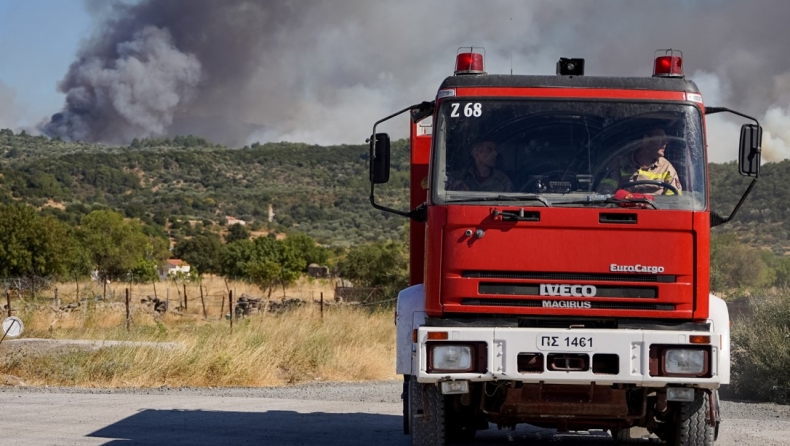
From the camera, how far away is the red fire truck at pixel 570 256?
7336 mm

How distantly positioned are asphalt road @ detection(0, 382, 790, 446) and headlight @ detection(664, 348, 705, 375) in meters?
3.13

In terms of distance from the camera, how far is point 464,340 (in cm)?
734

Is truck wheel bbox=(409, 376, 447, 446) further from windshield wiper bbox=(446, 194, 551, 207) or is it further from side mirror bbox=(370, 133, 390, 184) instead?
side mirror bbox=(370, 133, 390, 184)

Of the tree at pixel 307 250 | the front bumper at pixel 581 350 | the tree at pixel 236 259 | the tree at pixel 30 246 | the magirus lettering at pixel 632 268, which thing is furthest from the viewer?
the tree at pixel 307 250

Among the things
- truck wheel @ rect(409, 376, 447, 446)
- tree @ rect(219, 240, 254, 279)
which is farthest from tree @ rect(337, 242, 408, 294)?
truck wheel @ rect(409, 376, 447, 446)

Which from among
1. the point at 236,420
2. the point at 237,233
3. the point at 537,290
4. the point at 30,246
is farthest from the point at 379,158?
the point at 237,233

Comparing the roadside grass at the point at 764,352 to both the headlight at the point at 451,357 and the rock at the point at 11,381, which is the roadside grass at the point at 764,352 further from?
the rock at the point at 11,381

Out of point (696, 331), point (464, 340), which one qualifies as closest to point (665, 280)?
point (696, 331)

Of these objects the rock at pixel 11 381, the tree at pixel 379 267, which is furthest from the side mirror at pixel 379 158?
the tree at pixel 379 267

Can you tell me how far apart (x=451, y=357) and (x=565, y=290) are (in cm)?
94

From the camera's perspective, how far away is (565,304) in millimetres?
7410

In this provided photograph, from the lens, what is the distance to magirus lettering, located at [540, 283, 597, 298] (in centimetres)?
741

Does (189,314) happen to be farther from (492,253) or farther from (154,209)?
(154,209)

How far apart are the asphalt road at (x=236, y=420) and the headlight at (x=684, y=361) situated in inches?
123
